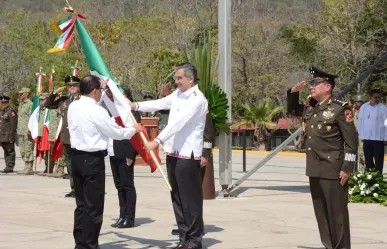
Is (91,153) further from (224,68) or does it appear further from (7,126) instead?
(7,126)

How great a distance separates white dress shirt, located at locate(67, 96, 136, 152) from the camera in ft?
28.3

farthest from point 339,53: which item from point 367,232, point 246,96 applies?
point 367,232

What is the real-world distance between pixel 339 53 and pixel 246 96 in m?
7.15

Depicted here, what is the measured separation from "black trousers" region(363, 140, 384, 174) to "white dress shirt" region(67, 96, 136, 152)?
881 cm

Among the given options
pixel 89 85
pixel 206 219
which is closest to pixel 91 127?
pixel 89 85

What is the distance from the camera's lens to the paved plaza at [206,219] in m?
9.88

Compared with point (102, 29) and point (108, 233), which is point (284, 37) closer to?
point (102, 29)

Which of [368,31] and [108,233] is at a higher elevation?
[368,31]

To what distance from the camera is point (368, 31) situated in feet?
108

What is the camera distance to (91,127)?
342 inches

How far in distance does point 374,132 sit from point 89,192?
358 inches

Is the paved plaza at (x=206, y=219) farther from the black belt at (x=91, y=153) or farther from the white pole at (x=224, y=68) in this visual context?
the black belt at (x=91, y=153)

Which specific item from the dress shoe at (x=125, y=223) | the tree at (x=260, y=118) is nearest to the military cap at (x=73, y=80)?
the dress shoe at (x=125, y=223)

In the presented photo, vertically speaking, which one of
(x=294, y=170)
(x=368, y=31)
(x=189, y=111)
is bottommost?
(x=294, y=170)
